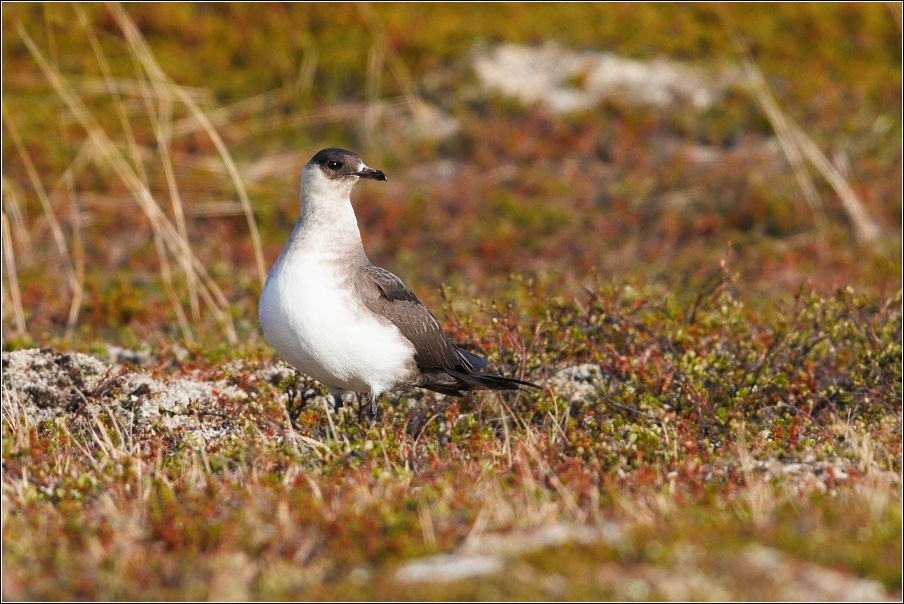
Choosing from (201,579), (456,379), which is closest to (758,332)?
(456,379)

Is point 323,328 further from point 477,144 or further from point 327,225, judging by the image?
point 477,144

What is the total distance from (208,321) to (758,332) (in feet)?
14.3

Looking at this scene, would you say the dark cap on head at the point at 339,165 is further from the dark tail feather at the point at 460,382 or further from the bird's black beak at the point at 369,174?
the dark tail feather at the point at 460,382

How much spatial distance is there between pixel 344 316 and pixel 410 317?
553mm

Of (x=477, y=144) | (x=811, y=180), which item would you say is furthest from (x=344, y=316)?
(x=811, y=180)

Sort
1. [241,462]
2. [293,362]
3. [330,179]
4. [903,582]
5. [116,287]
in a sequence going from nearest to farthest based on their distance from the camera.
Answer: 1. [903,582]
2. [241,462]
3. [293,362]
4. [330,179]
5. [116,287]

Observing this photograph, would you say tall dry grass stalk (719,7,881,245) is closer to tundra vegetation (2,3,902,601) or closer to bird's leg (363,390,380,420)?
tundra vegetation (2,3,902,601)

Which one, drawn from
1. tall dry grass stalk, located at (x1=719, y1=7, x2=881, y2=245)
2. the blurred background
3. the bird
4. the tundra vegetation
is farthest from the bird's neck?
tall dry grass stalk, located at (x1=719, y1=7, x2=881, y2=245)

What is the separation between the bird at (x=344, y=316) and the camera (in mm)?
5730

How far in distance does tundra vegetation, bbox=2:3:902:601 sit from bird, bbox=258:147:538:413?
0.25 meters

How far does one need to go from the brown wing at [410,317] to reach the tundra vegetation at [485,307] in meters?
0.31

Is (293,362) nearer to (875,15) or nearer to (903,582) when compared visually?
(903,582)

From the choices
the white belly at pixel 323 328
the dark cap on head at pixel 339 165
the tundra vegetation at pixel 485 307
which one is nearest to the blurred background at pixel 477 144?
the tundra vegetation at pixel 485 307

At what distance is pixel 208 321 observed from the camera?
30.5ft
